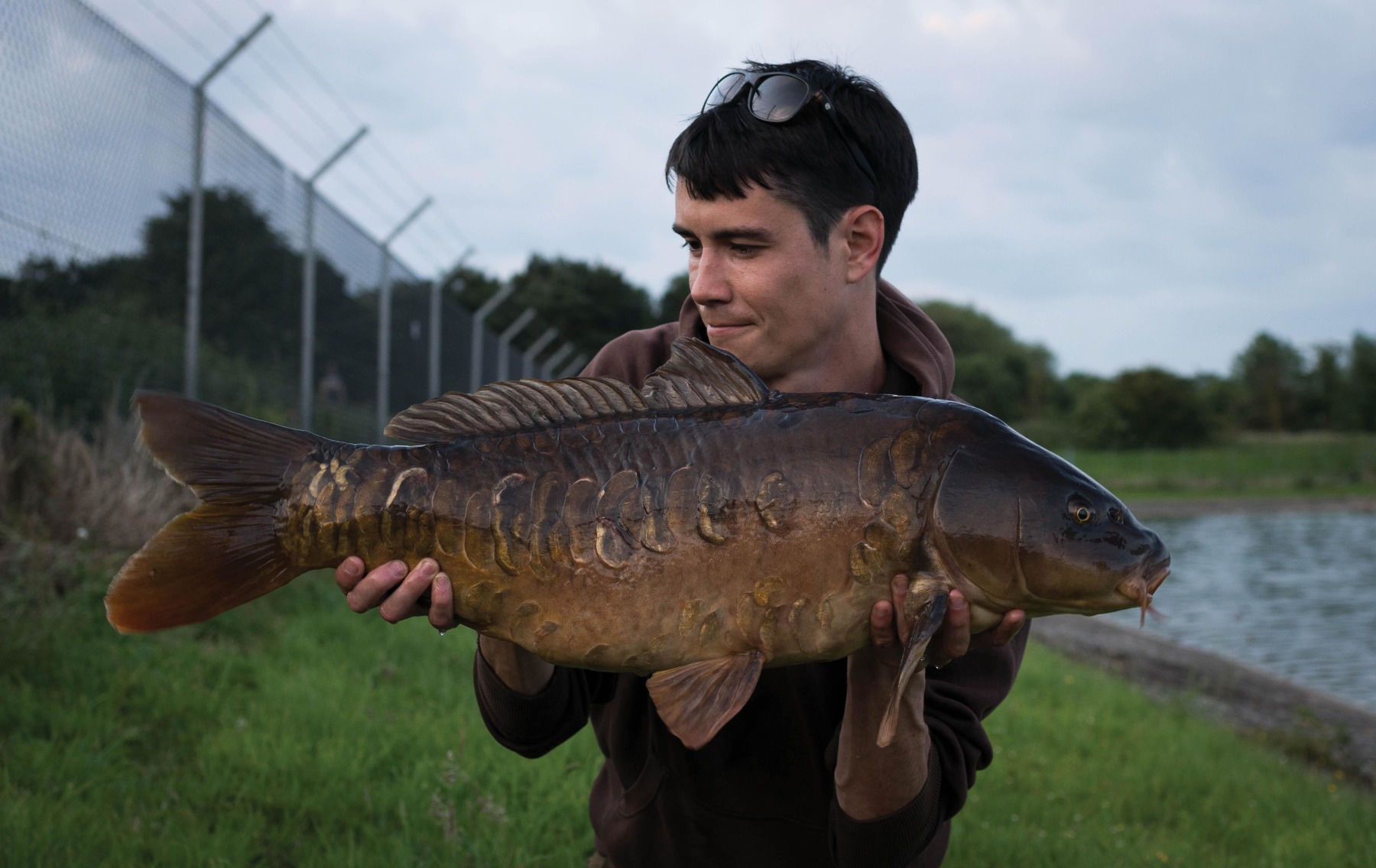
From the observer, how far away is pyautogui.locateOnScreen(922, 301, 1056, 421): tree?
74.2 metres

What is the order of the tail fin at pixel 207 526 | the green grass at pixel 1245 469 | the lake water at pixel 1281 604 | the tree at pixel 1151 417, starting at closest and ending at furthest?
the tail fin at pixel 207 526 < the lake water at pixel 1281 604 < the green grass at pixel 1245 469 < the tree at pixel 1151 417

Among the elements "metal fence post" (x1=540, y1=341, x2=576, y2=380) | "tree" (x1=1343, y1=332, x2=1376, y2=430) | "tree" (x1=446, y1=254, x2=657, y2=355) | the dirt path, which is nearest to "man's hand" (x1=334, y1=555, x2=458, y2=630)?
the dirt path

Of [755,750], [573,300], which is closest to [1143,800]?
[755,750]

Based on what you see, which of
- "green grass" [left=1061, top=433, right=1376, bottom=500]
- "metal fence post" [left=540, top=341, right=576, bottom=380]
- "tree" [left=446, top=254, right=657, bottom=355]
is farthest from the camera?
"tree" [left=446, top=254, right=657, bottom=355]

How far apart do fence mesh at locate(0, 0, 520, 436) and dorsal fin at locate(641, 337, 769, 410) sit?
406 cm

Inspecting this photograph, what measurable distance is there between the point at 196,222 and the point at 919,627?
238 inches

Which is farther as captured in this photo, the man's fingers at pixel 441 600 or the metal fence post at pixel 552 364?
the metal fence post at pixel 552 364

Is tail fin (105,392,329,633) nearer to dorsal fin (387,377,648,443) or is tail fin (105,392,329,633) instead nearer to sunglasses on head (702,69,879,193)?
dorsal fin (387,377,648,443)

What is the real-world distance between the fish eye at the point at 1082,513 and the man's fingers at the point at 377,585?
1.26 meters

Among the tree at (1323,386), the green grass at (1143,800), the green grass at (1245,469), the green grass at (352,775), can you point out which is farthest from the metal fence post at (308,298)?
the tree at (1323,386)

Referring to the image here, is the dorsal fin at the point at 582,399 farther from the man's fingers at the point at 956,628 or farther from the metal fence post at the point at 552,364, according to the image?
the metal fence post at the point at 552,364

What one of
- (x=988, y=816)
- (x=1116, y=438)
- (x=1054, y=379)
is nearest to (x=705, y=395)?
(x=988, y=816)

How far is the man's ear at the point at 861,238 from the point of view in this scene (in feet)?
8.86

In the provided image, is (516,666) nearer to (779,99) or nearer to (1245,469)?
(779,99)
